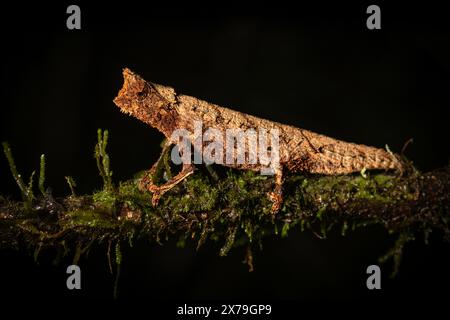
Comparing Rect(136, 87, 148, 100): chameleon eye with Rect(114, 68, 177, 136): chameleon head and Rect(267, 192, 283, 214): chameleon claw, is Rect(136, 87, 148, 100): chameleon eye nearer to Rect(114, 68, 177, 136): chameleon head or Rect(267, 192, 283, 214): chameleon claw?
Rect(114, 68, 177, 136): chameleon head

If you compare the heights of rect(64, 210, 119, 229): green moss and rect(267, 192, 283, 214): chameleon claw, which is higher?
rect(267, 192, 283, 214): chameleon claw

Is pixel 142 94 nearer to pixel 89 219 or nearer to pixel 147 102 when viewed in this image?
pixel 147 102

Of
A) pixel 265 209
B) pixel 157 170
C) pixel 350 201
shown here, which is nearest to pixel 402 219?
pixel 350 201

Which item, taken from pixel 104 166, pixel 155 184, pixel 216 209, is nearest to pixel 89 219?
pixel 104 166

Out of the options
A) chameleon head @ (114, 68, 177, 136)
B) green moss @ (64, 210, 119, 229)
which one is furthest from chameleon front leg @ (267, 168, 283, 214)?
green moss @ (64, 210, 119, 229)

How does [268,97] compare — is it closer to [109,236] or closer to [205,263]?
[205,263]
